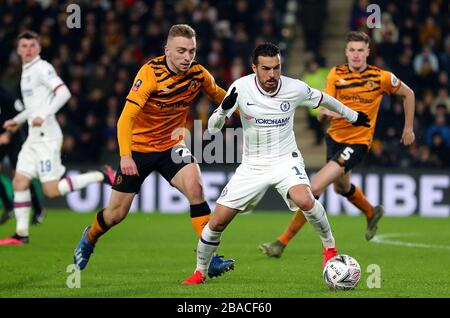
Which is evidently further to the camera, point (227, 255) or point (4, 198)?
point (4, 198)

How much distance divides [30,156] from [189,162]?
156 inches

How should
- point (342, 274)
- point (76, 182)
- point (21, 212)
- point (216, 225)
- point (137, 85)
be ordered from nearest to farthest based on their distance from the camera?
point (342, 274), point (216, 225), point (137, 85), point (21, 212), point (76, 182)

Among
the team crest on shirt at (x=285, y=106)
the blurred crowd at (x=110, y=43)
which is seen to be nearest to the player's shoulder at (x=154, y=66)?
the team crest on shirt at (x=285, y=106)

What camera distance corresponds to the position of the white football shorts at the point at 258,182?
8461 mm

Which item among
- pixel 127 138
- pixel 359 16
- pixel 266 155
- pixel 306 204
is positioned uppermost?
pixel 359 16

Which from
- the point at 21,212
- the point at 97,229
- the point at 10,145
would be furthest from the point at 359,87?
the point at 10,145

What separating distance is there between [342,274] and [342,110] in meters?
1.52

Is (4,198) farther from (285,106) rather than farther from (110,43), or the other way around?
(285,106)

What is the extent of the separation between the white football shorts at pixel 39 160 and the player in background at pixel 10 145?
0.67 m

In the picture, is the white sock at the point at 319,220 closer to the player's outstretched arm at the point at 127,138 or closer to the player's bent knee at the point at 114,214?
the player's outstretched arm at the point at 127,138

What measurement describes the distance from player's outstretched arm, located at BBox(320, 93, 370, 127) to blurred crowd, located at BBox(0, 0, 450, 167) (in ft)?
29.2

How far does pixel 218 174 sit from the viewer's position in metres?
17.4

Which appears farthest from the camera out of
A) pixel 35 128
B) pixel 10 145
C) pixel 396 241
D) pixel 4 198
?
pixel 4 198

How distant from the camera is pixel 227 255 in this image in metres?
11.2
